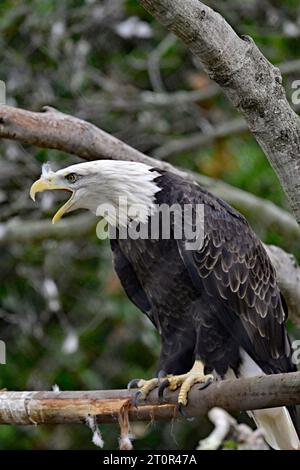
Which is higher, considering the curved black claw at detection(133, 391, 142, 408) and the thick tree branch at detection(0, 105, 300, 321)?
the thick tree branch at detection(0, 105, 300, 321)

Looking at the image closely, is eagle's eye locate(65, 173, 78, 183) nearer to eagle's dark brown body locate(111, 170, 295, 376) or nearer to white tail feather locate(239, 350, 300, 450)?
eagle's dark brown body locate(111, 170, 295, 376)

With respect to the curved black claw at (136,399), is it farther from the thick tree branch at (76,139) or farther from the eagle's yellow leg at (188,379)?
the thick tree branch at (76,139)

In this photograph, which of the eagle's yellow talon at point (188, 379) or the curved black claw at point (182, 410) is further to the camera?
the eagle's yellow talon at point (188, 379)

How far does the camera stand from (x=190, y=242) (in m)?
4.17

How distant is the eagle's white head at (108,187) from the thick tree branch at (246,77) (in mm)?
1120

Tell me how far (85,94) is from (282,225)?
7.43 ft

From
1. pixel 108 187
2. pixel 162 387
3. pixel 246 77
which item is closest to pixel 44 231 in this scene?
pixel 108 187

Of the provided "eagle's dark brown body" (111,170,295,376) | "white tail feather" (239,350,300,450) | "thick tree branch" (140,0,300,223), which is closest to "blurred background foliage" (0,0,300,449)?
"white tail feather" (239,350,300,450)

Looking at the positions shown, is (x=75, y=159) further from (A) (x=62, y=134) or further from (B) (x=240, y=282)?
(B) (x=240, y=282)

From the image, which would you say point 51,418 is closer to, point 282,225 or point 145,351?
point 282,225

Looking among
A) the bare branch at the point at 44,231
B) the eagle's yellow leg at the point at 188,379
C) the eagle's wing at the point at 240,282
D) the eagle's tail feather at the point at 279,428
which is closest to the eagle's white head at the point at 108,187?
the eagle's wing at the point at 240,282

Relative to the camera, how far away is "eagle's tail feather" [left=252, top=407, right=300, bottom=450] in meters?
4.57

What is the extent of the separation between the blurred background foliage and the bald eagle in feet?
6.91

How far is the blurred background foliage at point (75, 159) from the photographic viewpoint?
22.8 feet
